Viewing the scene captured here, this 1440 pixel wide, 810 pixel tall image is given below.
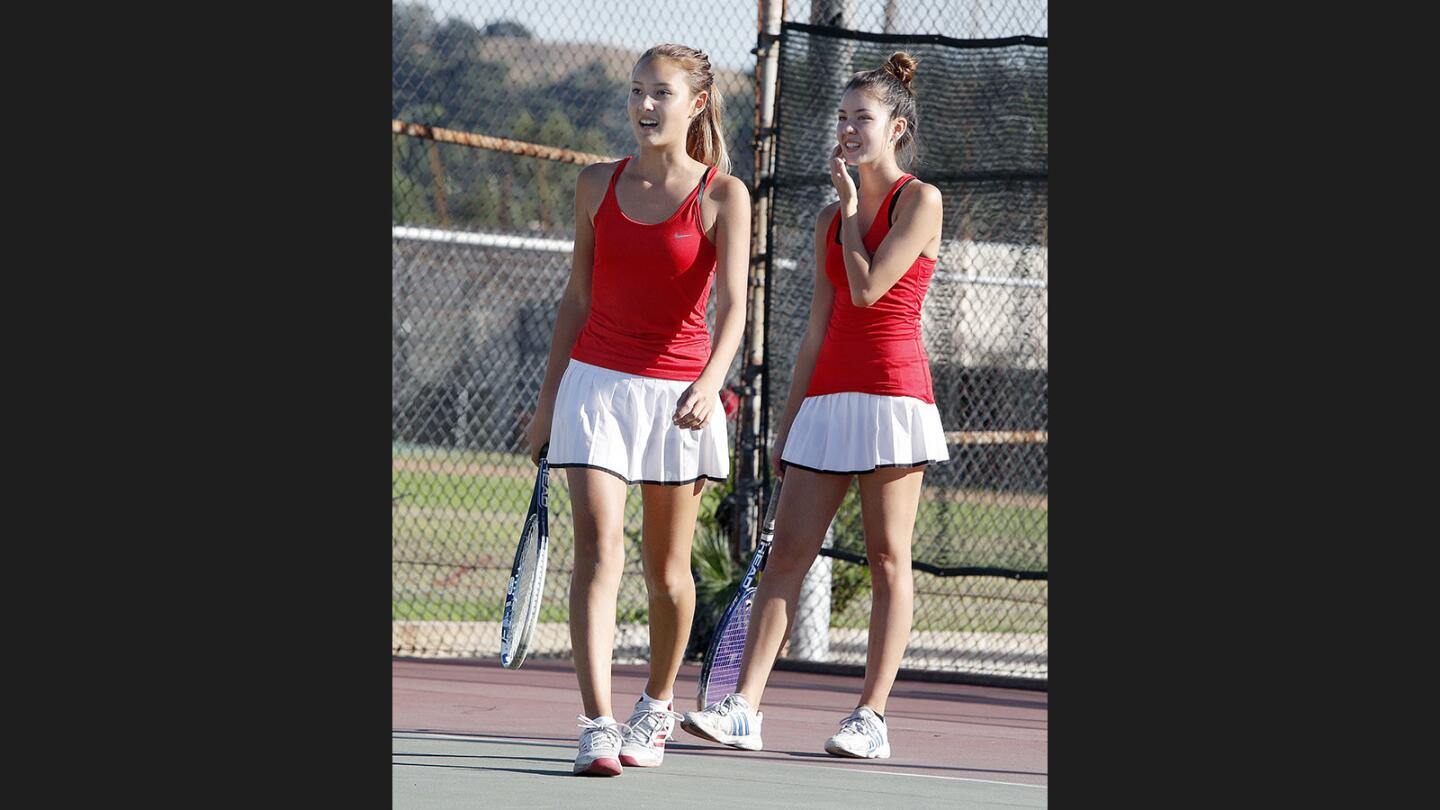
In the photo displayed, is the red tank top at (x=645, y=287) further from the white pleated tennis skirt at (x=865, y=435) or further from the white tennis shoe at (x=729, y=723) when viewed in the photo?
the white tennis shoe at (x=729, y=723)

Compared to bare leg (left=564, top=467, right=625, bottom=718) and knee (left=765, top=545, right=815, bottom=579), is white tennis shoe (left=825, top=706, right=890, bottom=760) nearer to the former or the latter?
knee (left=765, top=545, right=815, bottom=579)

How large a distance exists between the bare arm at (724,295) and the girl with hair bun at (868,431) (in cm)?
44

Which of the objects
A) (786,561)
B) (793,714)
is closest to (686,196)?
(786,561)

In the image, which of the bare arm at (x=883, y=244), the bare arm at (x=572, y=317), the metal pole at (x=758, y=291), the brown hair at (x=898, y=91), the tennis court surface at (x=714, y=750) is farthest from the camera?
the metal pole at (x=758, y=291)

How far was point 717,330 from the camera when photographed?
4.60 meters

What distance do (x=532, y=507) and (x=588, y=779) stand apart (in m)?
0.70

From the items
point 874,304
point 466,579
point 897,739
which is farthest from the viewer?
point 466,579

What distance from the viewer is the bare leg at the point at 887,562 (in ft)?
16.8

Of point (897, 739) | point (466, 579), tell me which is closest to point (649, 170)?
point (897, 739)

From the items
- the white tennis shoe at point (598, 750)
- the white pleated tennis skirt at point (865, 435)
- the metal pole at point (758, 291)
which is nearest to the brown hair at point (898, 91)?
the white pleated tennis skirt at point (865, 435)

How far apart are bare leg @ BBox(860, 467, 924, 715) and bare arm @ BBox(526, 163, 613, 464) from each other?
91 centimetres

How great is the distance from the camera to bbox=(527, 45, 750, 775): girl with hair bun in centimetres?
460

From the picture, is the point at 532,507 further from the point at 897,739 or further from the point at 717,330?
the point at 897,739

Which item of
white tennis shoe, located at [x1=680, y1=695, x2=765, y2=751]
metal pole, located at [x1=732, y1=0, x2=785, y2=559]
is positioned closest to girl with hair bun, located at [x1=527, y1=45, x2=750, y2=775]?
white tennis shoe, located at [x1=680, y1=695, x2=765, y2=751]
